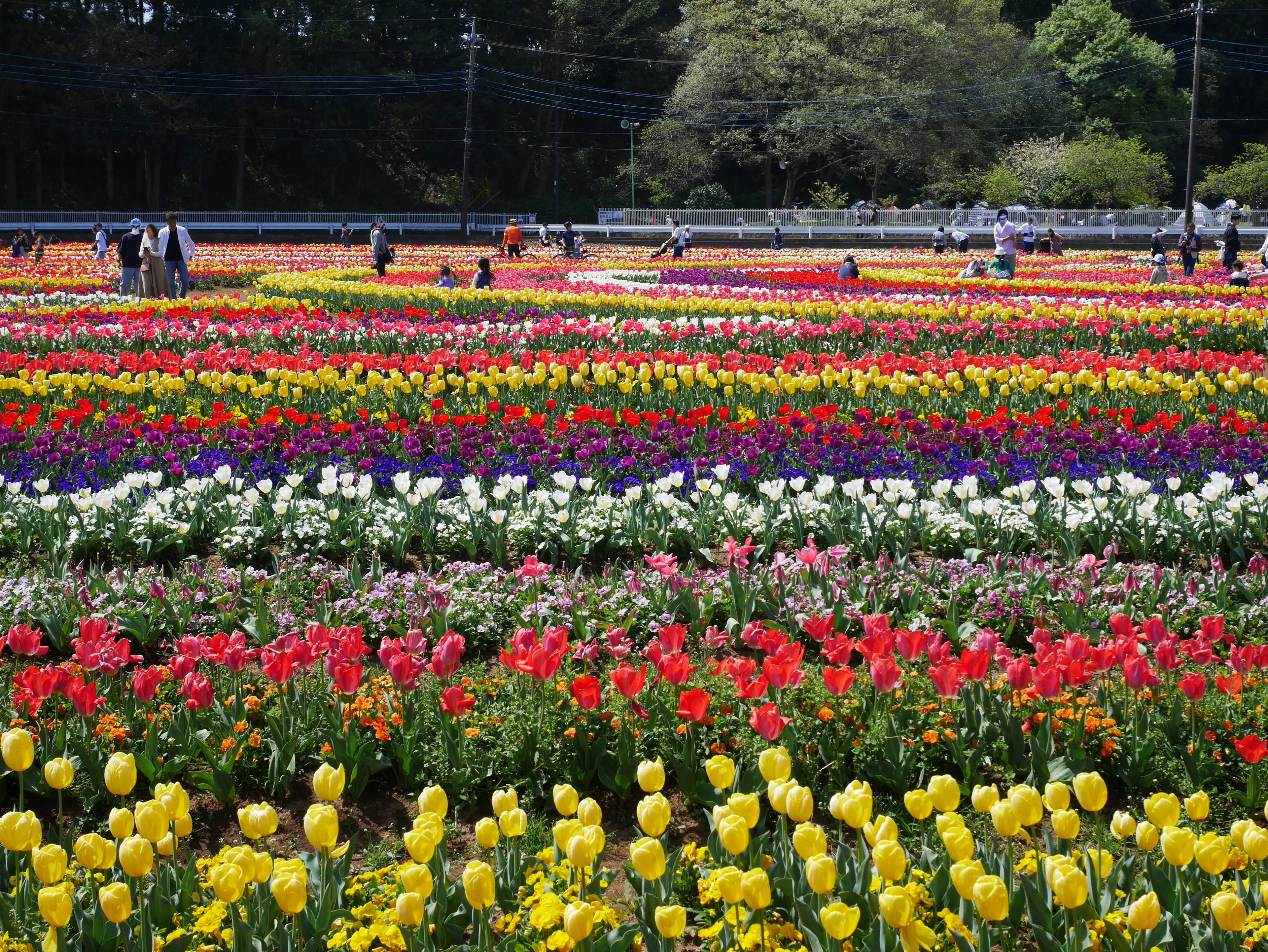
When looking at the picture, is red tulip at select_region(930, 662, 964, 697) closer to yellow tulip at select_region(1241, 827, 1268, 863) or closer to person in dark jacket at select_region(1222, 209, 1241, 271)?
yellow tulip at select_region(1241, 827, 1268, 863)

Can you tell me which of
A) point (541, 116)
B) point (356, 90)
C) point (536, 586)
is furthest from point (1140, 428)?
point (541, 116)

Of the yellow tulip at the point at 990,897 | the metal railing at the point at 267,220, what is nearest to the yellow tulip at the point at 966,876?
the yellow tulip at the point at 990,897

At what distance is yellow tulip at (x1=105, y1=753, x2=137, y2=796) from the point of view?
2.39m

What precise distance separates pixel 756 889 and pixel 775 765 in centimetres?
43

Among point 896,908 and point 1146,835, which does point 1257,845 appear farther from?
point 896,908

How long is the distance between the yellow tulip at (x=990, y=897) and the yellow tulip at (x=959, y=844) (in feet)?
0.51

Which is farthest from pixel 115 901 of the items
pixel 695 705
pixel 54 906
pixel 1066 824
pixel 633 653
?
pixel 633 653

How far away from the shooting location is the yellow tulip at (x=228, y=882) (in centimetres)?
206

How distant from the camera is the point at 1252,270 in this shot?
2558 centimetres

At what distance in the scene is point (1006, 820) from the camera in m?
2.20

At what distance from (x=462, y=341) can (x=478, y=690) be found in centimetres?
814

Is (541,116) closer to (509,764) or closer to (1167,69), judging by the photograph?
(1167,69)

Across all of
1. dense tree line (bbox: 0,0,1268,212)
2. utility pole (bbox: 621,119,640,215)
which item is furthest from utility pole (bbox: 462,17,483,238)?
dense tree line (bbox: 0,0,1268,212)

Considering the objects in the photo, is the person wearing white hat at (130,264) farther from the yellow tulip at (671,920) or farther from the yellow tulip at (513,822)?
the yellow tulip at (671,920)
